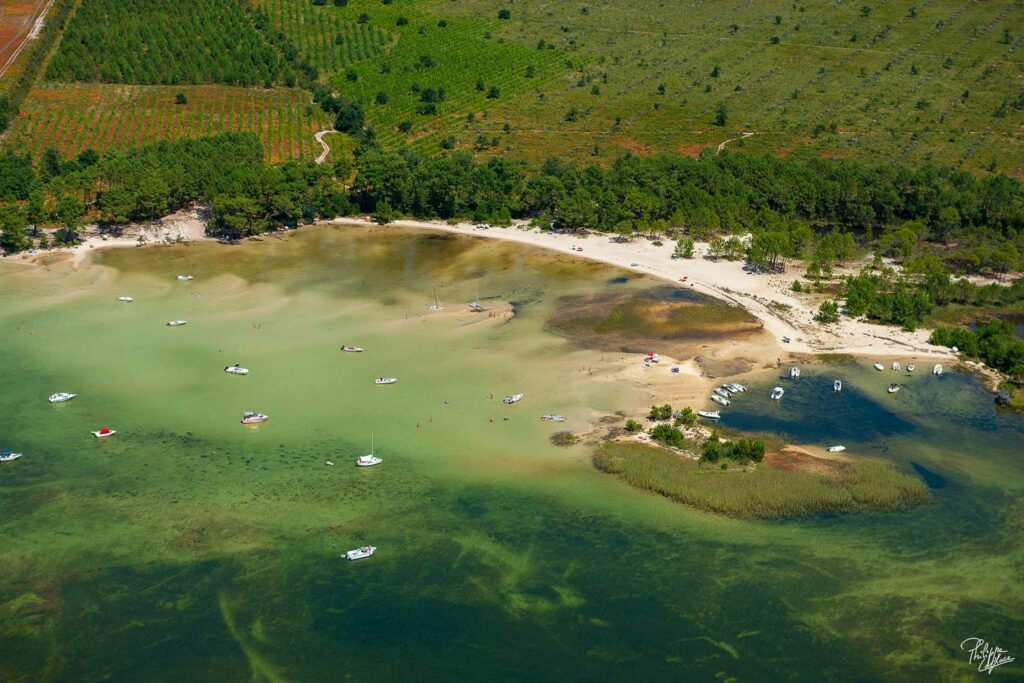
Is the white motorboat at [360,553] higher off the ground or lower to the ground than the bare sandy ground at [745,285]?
lower

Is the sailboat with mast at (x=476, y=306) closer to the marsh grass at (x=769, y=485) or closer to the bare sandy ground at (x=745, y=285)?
the bare sandy ground at (x=745, y=285)

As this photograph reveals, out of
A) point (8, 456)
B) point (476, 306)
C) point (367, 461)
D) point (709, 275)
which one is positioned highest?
point (709, 275)

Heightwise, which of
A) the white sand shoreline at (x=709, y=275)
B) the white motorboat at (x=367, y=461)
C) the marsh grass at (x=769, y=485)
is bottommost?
the white motorboat at (x=367, y=461)
